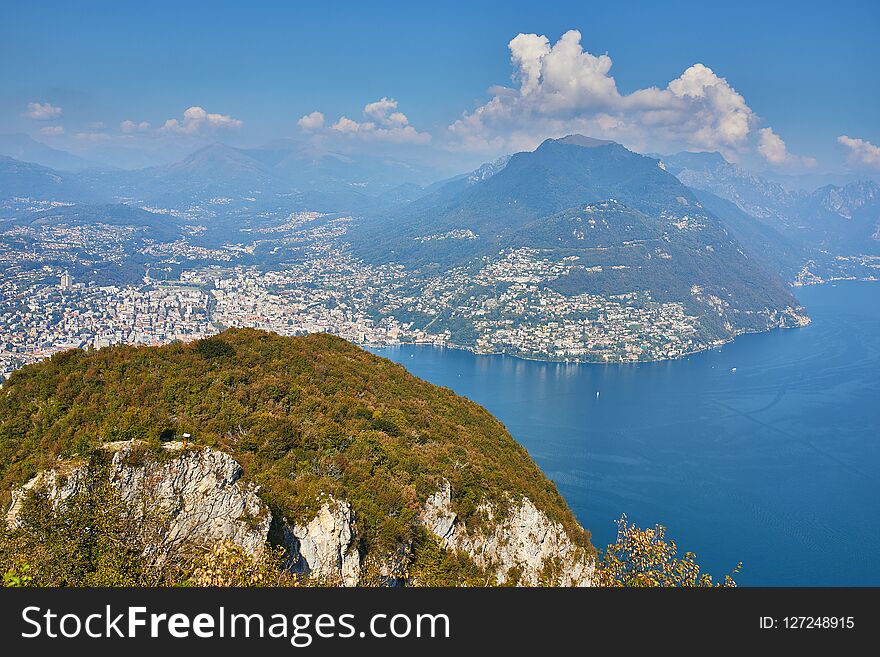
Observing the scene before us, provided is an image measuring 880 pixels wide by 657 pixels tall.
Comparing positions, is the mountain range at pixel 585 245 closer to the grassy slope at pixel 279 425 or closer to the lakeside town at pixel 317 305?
the lakeside town at pixel 317 305

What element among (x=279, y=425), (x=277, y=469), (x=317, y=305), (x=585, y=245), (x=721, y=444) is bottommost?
(x=721, y=444)

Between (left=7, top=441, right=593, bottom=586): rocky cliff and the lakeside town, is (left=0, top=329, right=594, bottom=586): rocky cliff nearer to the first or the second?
(left=7, top=441, right=593, bottom=586): rocky cliff

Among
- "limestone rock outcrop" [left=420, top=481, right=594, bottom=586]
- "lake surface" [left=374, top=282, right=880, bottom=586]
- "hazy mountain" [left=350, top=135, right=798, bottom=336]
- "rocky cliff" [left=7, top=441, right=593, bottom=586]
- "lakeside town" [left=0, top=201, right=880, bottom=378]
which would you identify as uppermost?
"hazy mountain" [left=350, top=135, right=798, bottom=336]

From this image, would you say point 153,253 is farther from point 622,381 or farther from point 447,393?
point 447,393

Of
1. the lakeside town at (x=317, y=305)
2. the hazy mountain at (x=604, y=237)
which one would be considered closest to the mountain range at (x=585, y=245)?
the hazy mountain at (x=604, y=237)

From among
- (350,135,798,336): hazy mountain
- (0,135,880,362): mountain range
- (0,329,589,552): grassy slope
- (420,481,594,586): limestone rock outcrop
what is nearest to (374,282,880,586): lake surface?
(0,135,880,362): mountain range

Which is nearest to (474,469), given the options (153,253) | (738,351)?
(738,351)

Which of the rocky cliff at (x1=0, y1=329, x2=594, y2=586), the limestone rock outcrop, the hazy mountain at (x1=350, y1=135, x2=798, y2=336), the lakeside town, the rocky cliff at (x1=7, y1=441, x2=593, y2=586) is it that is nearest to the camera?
the rocky cliff at (x1=7, y1=441, x2=593, y2=586)

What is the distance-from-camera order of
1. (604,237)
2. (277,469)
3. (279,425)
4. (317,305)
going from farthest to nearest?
(604,237), (317,305), (279,425), (277,469)

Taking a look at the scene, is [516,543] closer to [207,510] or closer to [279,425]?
[279,425]

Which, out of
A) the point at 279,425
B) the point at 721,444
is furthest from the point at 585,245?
→ the point at 279,425
